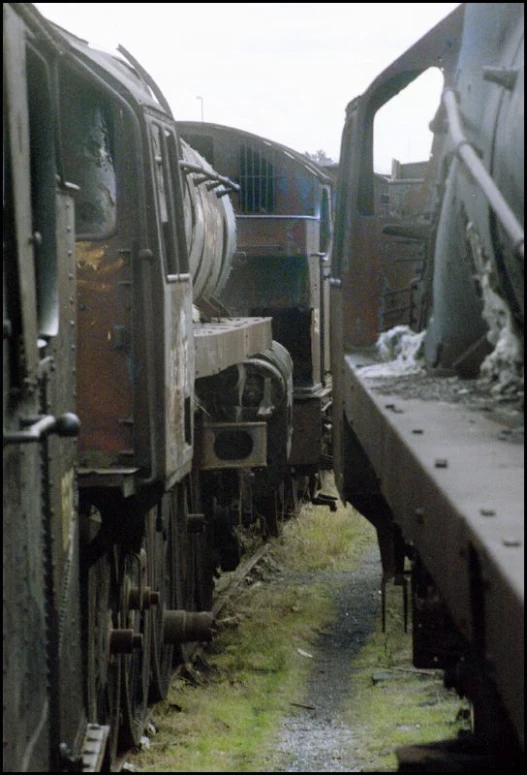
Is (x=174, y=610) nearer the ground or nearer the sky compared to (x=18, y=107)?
nearer the ground

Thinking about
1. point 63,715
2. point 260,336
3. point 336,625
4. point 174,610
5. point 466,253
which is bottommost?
point 336,625

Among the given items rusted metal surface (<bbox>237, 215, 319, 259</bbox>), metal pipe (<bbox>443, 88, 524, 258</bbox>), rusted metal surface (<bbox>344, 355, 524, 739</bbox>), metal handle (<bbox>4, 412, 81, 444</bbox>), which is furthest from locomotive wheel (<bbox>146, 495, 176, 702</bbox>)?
rusted metal surface (<bbox>237, 215, 319, 259</bbox>)

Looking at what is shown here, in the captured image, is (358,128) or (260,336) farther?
(260,336)

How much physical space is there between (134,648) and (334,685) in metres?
2.94

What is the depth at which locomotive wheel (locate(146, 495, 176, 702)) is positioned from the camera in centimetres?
766

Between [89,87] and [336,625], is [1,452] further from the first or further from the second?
[336,625]

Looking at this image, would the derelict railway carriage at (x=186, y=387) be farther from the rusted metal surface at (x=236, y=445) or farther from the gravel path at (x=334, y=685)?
the gravel path at (x=334, y=685)

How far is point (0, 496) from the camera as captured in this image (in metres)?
3.15

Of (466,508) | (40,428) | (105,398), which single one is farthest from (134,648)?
(466,508)

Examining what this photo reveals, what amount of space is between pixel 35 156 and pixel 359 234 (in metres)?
3.07

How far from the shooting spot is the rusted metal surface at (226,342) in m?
8.28

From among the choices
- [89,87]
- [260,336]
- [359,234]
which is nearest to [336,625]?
[260,336]

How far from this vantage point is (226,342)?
9.12 m

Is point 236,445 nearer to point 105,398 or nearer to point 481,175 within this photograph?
point 105,398
